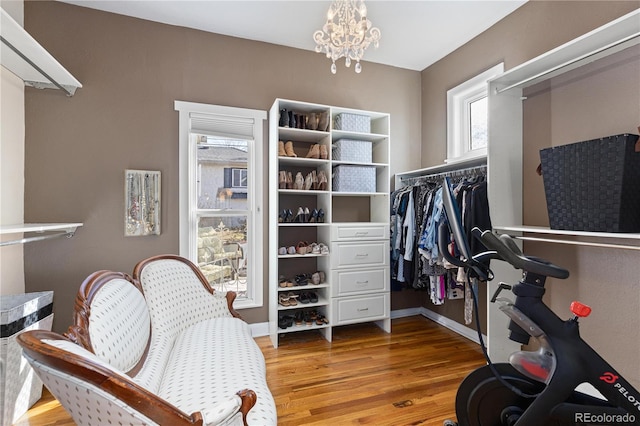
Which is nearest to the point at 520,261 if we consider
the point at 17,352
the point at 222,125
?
the point at 222,125

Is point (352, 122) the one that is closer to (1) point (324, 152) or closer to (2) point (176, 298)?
(1) point (324, 152)

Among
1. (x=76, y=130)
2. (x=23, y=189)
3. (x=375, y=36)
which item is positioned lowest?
(x=23, y=189)

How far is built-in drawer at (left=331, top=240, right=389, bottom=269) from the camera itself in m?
2.75

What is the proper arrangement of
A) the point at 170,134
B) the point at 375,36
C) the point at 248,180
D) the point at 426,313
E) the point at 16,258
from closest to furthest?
the point at 375,36, the point at 16,258, the point at 170,134, the point at 248,180, the point at 426,313

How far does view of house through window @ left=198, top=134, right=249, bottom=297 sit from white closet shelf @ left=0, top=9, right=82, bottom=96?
0.95 m

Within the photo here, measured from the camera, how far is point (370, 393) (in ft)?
6.38

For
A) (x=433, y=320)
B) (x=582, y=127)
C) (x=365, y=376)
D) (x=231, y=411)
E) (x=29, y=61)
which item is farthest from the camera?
(x=433, y=320)

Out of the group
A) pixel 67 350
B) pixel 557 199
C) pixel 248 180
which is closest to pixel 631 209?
pixel 557 199

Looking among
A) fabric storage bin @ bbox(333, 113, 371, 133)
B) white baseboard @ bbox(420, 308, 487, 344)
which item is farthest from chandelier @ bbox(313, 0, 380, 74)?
white baseboard @ bbox(420, 308, 487, 344)

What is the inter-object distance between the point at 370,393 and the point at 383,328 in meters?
1.09

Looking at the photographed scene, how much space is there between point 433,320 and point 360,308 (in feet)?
3.35

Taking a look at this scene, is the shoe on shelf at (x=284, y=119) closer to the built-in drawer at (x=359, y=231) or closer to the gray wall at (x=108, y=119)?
the gray wall at (x=108, y=119)

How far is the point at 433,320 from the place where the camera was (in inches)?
128

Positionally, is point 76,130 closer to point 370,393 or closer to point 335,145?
point 335,145
